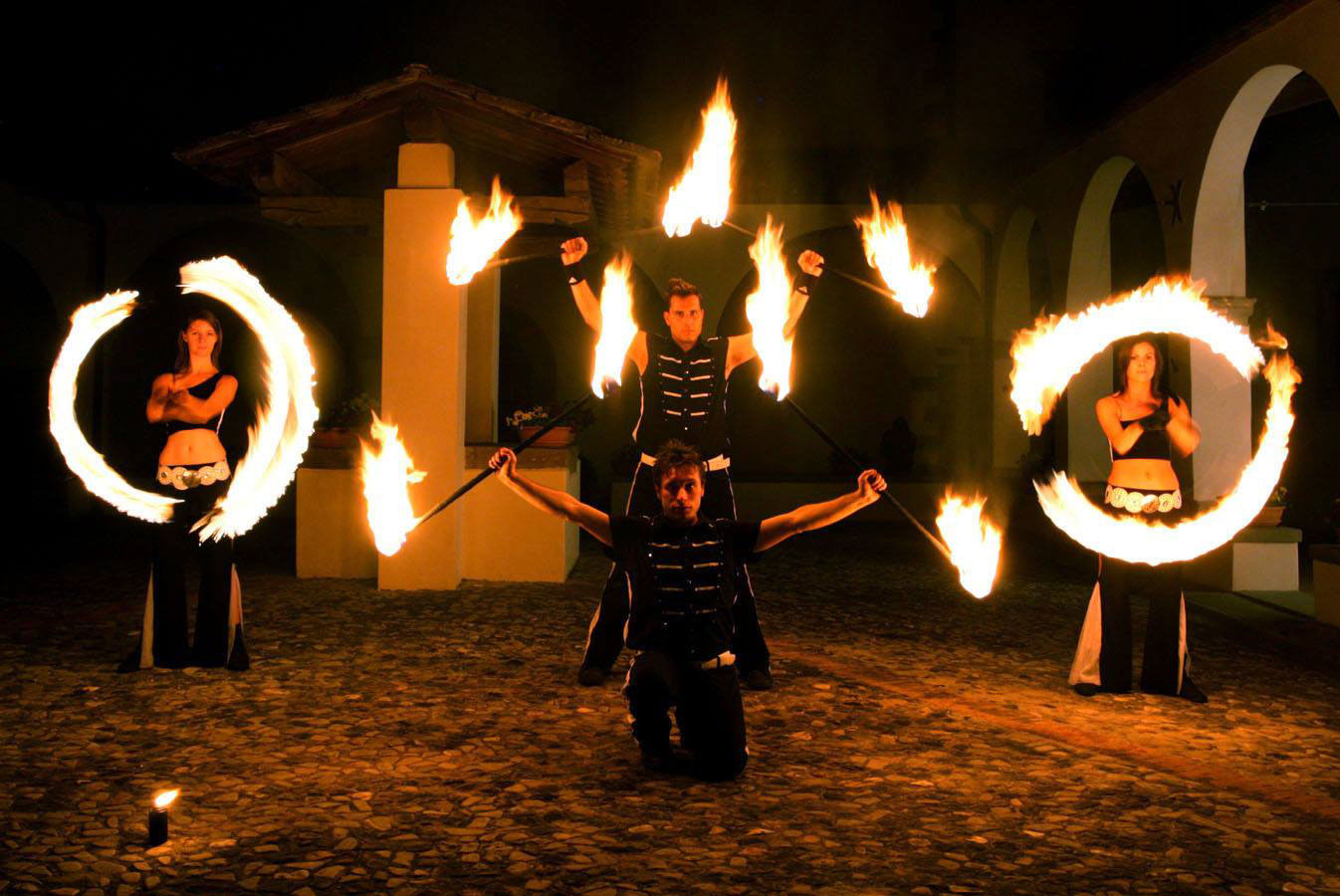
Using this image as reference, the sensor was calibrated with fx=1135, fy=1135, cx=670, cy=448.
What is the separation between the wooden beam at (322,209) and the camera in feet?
31.2

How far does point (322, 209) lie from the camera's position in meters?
9.59

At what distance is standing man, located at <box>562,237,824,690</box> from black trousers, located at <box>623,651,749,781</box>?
Answer: 1.36 m

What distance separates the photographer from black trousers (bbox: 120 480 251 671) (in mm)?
6207

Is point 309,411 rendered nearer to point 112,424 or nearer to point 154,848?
point 154,848

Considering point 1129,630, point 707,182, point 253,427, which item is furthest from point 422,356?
point 1129,630

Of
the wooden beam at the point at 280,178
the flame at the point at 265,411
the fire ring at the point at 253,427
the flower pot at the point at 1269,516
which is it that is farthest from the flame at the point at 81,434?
the flower pot at the point at 1269,516

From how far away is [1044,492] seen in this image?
6273 millimetres

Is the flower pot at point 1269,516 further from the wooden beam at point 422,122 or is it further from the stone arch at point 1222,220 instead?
the wooden beam at point 422,122

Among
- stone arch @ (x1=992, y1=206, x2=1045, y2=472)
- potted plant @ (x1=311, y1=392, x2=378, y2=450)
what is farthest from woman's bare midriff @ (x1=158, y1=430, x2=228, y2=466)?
stone arch @ (x1=992, y1=206, x2=1045, y2=472)

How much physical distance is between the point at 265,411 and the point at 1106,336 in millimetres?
4829

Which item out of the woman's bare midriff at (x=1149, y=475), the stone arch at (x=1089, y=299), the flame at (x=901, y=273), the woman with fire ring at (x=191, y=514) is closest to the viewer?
the flame at (x=901, y=273)

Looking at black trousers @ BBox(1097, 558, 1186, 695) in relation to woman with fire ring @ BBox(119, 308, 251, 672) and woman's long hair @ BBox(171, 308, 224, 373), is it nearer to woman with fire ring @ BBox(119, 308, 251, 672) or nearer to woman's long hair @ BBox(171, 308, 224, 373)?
woman with fire ring @ BBox(119, 308, 251, 672)

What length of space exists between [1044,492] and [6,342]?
16820mm

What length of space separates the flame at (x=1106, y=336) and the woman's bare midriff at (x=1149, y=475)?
0.51m
